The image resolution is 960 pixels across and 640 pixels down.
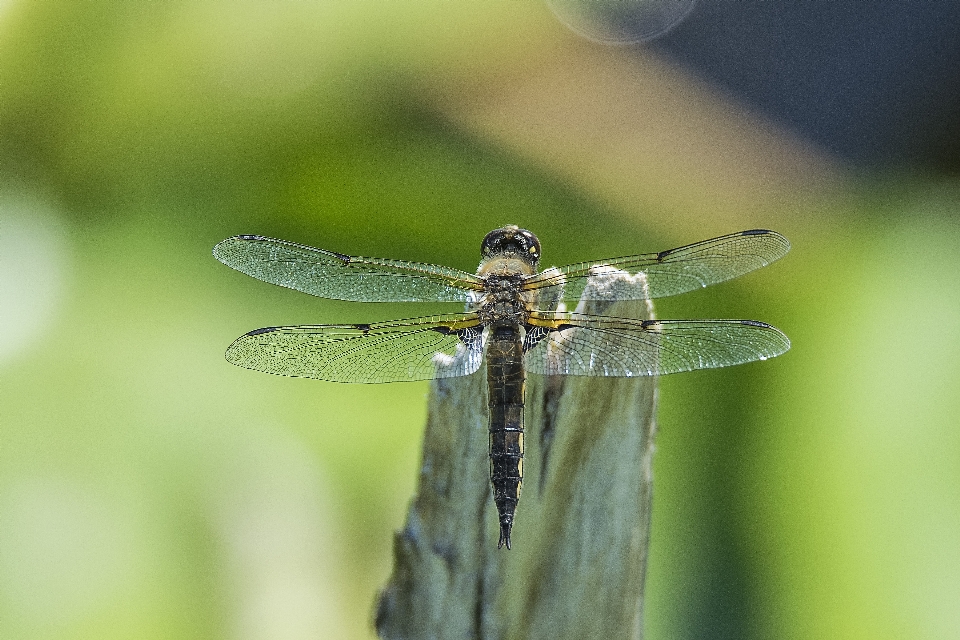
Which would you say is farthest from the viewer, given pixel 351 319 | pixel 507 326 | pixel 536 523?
pixel 351 319

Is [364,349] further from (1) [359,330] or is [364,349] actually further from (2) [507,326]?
(2) [507,326]

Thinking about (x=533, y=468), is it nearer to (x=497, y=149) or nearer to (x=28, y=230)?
(x=497, y=149)

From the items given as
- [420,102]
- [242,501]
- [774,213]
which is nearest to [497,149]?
[420,102]

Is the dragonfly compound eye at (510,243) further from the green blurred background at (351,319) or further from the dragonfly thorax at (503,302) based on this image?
the green blurred background at (351,319)

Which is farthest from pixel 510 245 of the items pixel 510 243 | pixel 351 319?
pixel 351 319

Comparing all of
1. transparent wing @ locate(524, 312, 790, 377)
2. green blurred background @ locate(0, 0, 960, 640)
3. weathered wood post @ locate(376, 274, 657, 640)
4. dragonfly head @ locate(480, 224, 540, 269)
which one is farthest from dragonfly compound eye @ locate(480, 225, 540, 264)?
green blurred background @ locate(0, 0, 960, 640)

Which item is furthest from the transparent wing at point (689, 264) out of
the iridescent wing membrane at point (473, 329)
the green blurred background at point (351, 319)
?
the green blurred background at point (351, 319)

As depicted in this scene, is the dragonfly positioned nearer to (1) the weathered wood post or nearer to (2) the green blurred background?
(1) the weathered wood post
